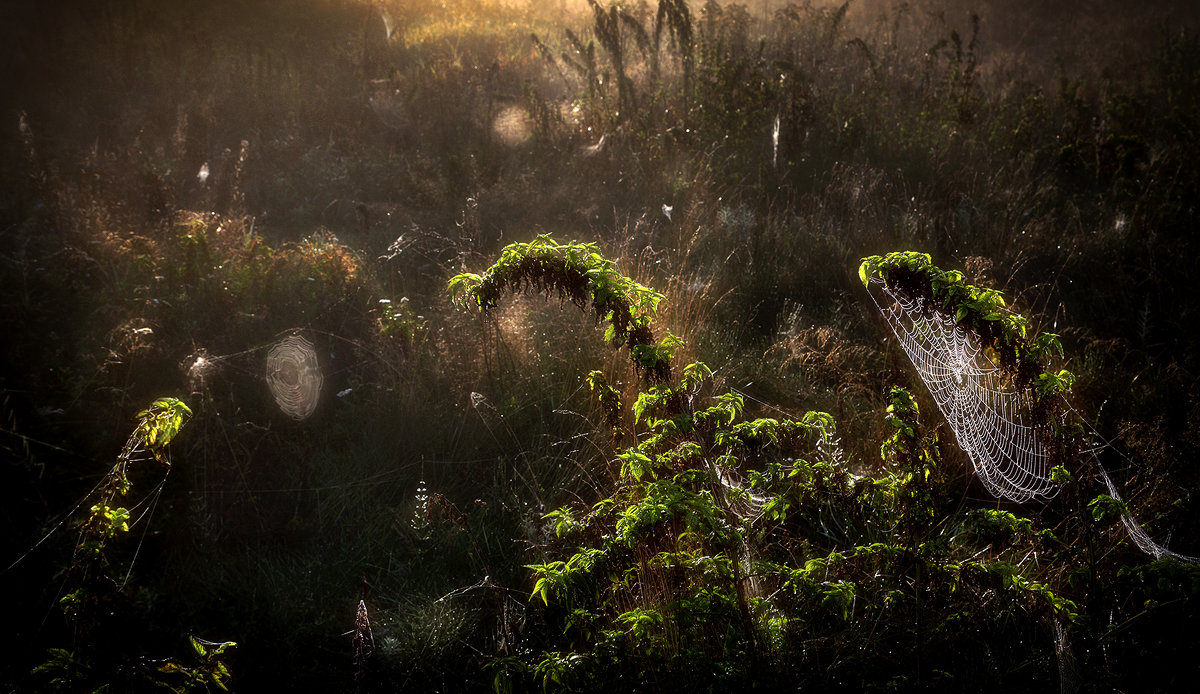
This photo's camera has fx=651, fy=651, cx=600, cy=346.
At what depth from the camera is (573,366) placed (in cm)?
357

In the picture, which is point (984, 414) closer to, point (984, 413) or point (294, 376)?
point (984, 413)

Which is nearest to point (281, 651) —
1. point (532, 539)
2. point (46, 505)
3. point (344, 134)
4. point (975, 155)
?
point (532, 539)

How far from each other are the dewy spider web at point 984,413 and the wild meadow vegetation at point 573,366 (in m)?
0.12

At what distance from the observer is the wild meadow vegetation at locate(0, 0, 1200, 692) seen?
1.85m

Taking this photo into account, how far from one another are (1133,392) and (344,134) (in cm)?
705

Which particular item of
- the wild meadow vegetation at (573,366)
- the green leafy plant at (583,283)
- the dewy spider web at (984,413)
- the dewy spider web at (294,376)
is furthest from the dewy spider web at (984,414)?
the dewy spider web at (294,376)

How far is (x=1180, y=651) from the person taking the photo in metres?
1.82

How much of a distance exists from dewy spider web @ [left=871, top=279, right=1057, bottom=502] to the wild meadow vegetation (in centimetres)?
12

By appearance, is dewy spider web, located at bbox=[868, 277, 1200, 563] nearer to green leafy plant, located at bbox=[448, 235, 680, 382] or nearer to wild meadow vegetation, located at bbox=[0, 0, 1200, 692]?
wild meadow vegetation, located at bbox=[0, 0, 1200, 692]

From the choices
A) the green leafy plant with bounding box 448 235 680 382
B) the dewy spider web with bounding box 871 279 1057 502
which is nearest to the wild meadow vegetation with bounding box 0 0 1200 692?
the green leafy plant with bounding box 448 235 680 382

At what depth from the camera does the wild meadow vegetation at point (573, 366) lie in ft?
6.07

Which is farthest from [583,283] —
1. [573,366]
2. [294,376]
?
[294,376]

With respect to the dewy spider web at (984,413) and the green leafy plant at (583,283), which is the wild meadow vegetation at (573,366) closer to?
the green leafy plant at (583,283)

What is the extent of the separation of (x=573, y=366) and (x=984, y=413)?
208 centimetres
